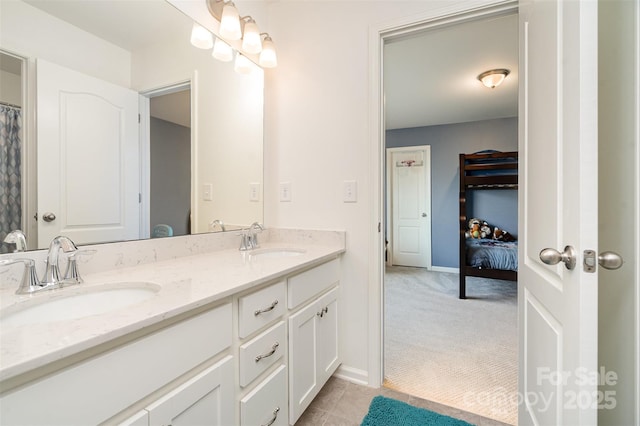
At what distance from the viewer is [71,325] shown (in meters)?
0.60

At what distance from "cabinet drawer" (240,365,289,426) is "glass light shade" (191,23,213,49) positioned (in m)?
1.60

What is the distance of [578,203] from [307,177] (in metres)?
1.36

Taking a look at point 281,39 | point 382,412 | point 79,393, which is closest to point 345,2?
point 281,39

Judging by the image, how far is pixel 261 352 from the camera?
1.03 meters

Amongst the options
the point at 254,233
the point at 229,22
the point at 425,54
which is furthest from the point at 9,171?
the point at 425,54

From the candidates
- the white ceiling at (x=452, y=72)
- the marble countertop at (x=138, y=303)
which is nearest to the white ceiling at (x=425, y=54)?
the white ceiling at (x=452, y=72)

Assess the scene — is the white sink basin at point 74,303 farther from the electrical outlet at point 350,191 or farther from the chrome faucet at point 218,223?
the electrical outlet at point 350,191

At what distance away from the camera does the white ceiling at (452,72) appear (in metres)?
2.29

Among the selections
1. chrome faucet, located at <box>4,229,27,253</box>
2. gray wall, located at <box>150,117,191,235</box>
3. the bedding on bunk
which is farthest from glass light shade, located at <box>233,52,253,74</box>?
the bedding on bunk

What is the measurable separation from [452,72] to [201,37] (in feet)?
8.15

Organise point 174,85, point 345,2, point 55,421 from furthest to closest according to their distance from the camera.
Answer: point 345,2 < point 174,85 < point 55,421

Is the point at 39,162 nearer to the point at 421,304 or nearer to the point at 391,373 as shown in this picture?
the point at 391,373

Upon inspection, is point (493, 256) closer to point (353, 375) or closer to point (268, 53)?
point (353, 375)

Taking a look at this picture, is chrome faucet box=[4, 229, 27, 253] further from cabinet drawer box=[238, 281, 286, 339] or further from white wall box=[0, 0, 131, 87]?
cabinet drawer box=[238, 281, 286, 339]
